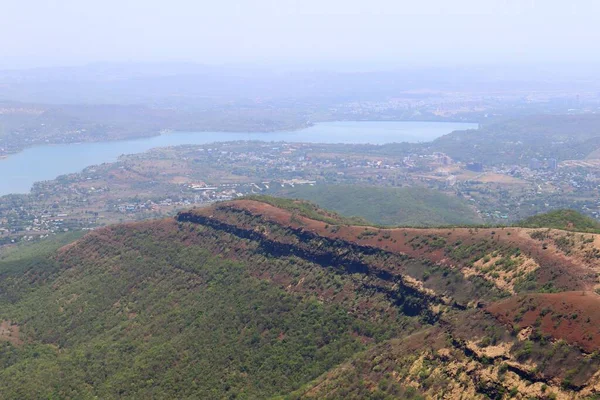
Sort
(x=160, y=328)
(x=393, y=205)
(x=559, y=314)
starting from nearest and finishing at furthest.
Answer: (x=559, y=314) < (x=160, y=328) < (x=393, y=205)

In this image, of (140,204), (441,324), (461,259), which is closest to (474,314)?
(441,324)

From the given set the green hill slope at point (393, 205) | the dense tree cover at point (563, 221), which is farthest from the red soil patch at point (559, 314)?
the green hill slope at point (393, 205)

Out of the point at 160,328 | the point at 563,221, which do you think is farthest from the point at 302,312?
the point at 563,221

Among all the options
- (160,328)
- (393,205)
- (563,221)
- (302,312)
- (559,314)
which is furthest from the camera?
(393,205)

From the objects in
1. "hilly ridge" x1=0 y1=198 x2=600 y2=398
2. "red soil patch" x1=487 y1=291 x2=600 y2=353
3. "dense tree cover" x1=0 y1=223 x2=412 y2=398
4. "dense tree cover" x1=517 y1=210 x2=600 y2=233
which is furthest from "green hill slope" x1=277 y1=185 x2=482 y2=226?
"red soil patch" x1=487 y1=291 x2=600 y2=353

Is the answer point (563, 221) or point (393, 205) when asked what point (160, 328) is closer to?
point (563, 221)

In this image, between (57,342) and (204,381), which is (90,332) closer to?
(57,342)
